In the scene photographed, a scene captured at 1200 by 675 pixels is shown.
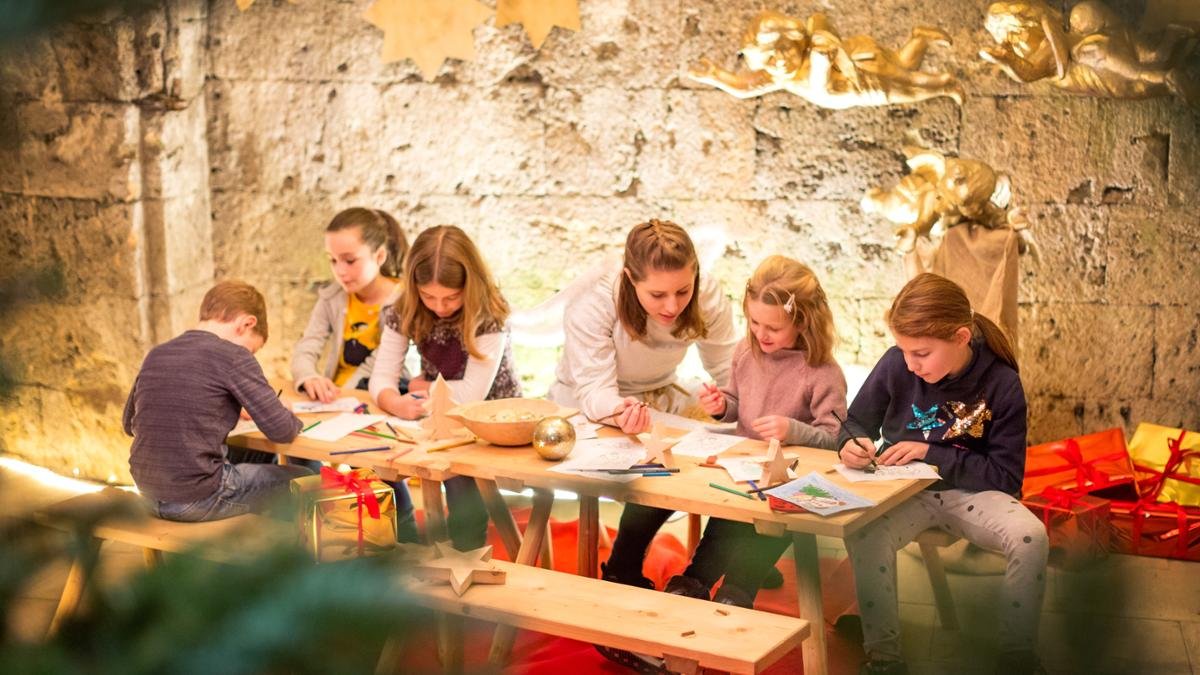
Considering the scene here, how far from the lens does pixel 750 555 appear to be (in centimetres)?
383

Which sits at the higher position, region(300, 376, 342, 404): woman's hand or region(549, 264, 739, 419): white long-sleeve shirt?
region(549, 264, 739, 419): white long-sleeve shirt

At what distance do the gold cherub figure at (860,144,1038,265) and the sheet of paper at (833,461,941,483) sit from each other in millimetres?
1634

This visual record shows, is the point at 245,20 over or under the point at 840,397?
over

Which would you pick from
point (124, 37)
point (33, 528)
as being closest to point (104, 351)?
point (124, 37)

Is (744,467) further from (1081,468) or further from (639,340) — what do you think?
(1081,468)

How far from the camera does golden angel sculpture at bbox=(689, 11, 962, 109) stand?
16.9 ft

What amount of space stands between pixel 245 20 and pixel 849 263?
295 centimetres

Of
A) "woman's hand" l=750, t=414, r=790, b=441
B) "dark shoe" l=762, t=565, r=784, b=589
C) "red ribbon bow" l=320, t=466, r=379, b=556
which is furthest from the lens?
"dark shoe" l=762, t=565, r=784, b=589

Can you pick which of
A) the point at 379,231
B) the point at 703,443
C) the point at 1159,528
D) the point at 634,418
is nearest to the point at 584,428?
the point at 634,418

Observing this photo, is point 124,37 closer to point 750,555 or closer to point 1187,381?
point 750,555

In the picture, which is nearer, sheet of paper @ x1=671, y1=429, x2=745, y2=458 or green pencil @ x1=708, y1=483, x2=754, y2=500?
green pencil @ x1=708, y1=483, x2=754, y2=500

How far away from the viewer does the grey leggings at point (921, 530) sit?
3486mm

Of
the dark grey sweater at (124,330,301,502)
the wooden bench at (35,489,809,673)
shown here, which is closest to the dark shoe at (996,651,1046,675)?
the wooden bench at (35,489,809,673)

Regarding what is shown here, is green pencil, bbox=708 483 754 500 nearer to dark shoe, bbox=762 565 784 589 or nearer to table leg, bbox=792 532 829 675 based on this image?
table leg, bbox=792 532 829 675
